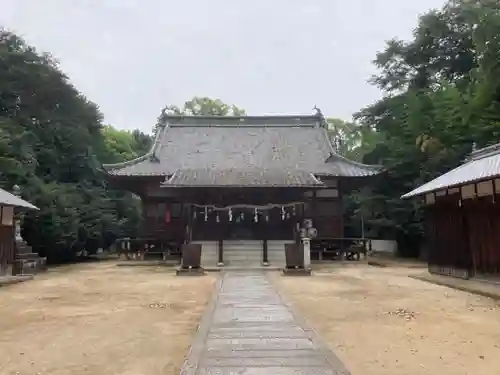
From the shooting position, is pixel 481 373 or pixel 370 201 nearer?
pixel 481 373

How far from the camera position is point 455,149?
73.1 feet

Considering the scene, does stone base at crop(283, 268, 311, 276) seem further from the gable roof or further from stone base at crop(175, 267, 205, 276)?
the gable roof

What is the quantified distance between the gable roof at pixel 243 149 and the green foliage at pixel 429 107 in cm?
210

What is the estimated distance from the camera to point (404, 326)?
700 centimetres

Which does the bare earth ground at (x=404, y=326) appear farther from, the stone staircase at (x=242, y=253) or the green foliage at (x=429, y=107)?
the green foliage at (x=429, y=107)

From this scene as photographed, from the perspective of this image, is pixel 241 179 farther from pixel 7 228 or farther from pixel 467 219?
pixel 467 219

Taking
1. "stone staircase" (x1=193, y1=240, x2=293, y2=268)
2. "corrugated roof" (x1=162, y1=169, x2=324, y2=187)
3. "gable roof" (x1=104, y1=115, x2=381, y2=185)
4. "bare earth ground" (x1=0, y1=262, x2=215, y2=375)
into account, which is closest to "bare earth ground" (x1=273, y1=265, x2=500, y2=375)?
"bare earth ground" (x1=0, y1=262, x2=215, y2=375)

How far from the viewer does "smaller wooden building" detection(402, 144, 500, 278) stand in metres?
→ 12.1

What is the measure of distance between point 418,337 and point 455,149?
18082 millimetres

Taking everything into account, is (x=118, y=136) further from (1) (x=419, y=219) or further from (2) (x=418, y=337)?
(2) (x=418, y=337)

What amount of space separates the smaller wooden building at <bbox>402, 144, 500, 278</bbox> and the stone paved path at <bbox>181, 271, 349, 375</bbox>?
6343 mm

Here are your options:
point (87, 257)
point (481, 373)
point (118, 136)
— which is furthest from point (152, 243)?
point (118, 136)

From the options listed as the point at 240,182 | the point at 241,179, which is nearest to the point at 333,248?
the point at 241,179

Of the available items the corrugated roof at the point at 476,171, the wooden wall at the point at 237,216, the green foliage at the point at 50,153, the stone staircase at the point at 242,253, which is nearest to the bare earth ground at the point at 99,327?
the corrugated roof at the point at 476,171
